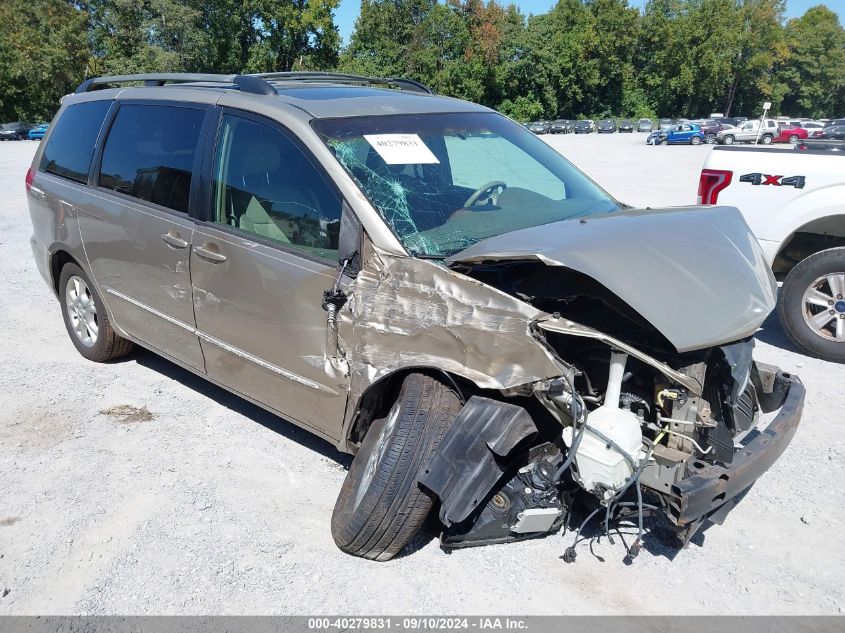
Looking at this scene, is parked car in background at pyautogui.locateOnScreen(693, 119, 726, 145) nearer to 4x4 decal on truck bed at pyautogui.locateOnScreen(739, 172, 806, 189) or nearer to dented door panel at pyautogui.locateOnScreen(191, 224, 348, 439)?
4x4 decal on truck bed at pyautogui.locateOnScreen(739, 172, 806, 189)

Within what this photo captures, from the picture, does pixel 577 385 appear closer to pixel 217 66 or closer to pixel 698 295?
pixel 698 295

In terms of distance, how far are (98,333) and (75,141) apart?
1377 millimetres

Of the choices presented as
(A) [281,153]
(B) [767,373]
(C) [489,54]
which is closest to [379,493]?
(A) [281,153]

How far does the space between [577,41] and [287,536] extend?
73.5m

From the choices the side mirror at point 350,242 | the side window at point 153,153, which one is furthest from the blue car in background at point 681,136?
the side mirror at point 350,242

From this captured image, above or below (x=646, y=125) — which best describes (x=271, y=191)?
above

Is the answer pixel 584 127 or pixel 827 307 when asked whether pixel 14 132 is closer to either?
pixel 584 127

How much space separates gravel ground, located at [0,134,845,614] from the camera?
9.19 ft

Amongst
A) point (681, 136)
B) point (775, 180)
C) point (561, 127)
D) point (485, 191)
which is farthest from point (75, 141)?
point (561, 127)

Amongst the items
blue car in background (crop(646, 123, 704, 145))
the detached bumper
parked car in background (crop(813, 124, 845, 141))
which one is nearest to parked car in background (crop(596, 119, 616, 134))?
blue car in background (crop(646, 123, 704, 145))

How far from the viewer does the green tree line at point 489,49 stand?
54.9 metres

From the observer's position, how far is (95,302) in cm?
485

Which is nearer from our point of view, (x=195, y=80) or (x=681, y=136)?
(x=195, y=80)

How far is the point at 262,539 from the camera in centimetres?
317
